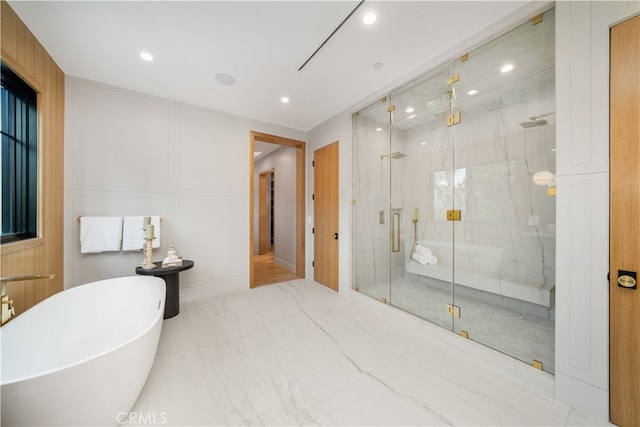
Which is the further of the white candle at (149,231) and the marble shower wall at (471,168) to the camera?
the white candle at (149,231)

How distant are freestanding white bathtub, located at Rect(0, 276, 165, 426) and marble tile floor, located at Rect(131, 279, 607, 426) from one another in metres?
0.36

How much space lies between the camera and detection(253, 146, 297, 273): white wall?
15.6ft

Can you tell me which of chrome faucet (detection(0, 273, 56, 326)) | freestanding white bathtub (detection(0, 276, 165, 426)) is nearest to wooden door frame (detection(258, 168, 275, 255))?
freestanding white bathtub (detection(0, 276, 165, 426))

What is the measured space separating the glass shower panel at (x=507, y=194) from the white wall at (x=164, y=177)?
9.48 feet

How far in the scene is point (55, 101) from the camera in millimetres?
2234

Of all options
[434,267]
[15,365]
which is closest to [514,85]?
[434,267]

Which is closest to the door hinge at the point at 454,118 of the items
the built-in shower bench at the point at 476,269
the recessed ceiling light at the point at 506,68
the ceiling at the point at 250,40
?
the recessed ceiling light at the point at 506,68

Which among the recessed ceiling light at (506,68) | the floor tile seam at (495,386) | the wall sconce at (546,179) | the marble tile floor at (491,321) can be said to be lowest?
the floor tile seam at (495,386)

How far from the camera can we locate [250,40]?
1935mm

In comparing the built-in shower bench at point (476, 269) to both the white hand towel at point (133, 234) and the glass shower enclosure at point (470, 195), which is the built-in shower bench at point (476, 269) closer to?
the glass shower enclosure at point (470, 195)

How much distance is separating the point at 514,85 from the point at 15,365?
4.50 meters

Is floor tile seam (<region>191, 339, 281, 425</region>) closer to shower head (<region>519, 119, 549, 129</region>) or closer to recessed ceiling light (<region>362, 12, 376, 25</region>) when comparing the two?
recessed ceiling light (<region>362, 12, 376, 25</region>)

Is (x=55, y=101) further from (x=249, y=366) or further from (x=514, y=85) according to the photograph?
(x=514, y=85)

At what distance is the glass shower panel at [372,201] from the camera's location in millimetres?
3100
